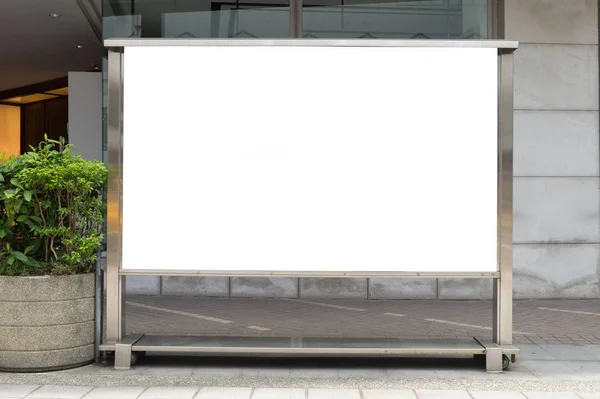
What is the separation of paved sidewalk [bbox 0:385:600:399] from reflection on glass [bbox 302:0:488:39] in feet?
20.8

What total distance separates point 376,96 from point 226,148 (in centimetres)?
132

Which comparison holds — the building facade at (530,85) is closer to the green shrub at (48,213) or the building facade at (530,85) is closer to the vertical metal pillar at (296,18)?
the vertical metal pillar at (296,18)

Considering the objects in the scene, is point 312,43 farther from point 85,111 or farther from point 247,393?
point 85,111

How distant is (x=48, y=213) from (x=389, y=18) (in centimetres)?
629

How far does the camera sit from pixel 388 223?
5.98 meters

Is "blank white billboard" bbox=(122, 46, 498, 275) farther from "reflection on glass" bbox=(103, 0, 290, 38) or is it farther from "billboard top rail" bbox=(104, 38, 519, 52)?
"reflection on glass" bbox=(103, 0, 290, 38)

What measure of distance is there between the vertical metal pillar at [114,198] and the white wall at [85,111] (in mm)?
6618

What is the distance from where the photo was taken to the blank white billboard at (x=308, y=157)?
5.97 m

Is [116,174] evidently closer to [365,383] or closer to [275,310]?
[365,383]

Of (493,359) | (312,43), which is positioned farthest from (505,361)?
(312,43)

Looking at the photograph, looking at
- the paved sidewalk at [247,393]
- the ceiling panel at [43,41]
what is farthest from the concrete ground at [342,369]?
the ceiling panel at [43,41]

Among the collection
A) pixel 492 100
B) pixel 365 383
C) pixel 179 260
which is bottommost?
pixel 365 383

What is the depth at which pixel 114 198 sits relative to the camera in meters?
5.93

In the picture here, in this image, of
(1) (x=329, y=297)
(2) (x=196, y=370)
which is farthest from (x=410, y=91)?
(1) (x=329, y=297)
